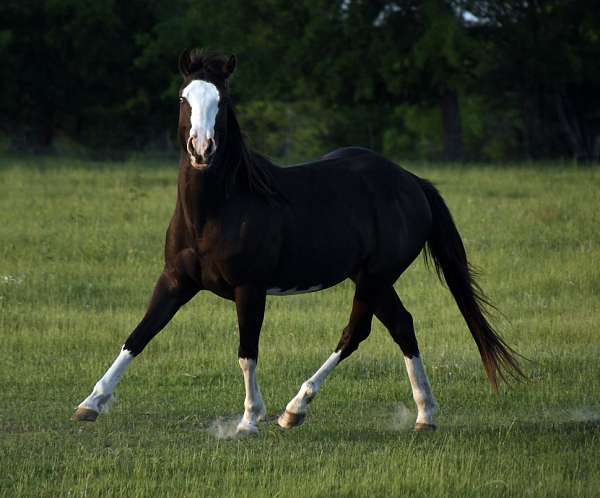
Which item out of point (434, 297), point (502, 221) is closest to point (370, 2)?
point (502, 221)

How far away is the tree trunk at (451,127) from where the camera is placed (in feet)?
128

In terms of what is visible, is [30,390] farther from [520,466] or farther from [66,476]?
[520,466]

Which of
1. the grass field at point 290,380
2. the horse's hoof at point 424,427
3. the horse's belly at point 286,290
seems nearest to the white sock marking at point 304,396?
the grass field at point 290,380

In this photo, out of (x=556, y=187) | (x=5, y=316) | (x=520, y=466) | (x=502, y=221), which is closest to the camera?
(x=520, y=466)

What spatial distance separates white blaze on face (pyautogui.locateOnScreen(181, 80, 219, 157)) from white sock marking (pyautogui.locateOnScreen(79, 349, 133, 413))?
4.28 ft

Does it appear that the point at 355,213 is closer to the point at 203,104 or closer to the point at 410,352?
the point at 410,352

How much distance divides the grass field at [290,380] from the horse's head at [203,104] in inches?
64.0

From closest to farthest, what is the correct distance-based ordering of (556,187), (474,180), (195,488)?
(195,488)
(556,187)
(474,180)

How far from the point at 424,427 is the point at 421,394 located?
0.21 meters

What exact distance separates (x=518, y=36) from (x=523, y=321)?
86.0 ft

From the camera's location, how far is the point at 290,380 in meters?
9.92

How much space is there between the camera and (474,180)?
84.4 feet

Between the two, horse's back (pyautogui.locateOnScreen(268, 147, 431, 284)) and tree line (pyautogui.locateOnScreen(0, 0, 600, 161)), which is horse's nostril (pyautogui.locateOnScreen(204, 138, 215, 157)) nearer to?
horse's back (pyautogui.locateOnScreen(268, 147, 431, 284))

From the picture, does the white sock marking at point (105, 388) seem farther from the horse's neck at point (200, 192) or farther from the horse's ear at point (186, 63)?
the horse's ear at point (186, 63)
